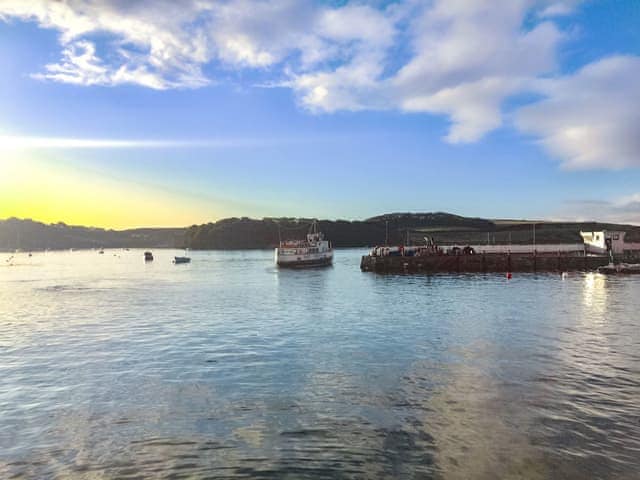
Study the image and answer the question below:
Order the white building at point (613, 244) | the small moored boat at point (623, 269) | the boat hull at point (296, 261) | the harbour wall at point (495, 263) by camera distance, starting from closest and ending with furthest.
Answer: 1. the small moored boat at point (623, 269)
2. the harbour wall at point (495, 263)
3. the white building at point (613, 244)
4. the boat hull at point (296, 261)

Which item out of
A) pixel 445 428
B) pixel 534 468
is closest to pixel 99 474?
pixel 445 428

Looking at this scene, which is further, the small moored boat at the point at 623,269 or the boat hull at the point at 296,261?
the boat hull at the point at 296,261

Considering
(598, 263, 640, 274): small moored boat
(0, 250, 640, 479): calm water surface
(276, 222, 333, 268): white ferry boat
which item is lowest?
(0, 250, 640, 479): calm water surface

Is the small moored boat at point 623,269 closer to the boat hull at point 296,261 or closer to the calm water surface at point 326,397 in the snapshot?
the calm water surface at point 326,397

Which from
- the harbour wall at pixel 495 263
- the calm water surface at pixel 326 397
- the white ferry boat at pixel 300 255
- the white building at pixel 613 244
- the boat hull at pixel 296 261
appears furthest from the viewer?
the white ferry boat at pixel 300 255

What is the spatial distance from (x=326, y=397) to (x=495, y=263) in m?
86.6

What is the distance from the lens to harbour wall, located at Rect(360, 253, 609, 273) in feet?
313

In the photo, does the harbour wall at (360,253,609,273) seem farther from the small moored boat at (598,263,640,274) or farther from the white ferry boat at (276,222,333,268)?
the white ferry boat at (276,222,333,268)

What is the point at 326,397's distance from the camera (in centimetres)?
1811

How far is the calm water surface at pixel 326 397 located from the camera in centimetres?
1273

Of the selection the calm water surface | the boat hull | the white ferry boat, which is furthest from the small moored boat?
the white ferry boat

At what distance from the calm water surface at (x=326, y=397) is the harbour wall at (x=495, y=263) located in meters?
57.0

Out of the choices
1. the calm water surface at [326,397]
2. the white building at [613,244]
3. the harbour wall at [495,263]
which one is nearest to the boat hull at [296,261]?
the harbour wall at [495,263]

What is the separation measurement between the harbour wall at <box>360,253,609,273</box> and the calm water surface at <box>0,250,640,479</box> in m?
57.0
